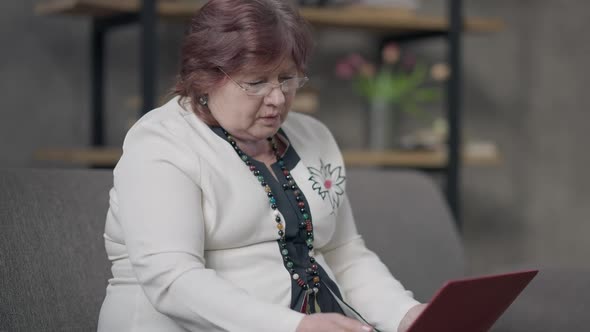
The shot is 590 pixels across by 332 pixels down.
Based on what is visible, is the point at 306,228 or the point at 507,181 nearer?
the point at 306,228

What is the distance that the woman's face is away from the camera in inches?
57.5

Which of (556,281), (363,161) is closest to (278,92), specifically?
(556,281)

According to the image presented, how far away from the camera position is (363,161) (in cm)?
325

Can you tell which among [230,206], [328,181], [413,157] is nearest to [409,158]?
[413,157]

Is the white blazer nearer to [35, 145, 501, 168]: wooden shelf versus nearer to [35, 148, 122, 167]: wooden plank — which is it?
[35, 148, 122, 167]: wooden plank

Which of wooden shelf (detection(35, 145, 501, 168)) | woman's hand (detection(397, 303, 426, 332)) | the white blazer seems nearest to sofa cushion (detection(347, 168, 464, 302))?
the white blazer

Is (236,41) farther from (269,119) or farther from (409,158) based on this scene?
(409,158)

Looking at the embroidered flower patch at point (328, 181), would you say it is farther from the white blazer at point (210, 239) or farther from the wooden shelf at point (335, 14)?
the wooden shelf at point (335, 14)

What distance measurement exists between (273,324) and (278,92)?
1.36 feet

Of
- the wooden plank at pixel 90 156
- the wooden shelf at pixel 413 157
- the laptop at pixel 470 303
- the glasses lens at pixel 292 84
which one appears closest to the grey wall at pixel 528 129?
the wooden shelf at pixel 413 157

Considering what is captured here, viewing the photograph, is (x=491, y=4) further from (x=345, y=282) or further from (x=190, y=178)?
(x=190, y=178)

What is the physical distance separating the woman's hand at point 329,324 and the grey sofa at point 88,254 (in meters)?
0.53

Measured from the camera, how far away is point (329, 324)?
1222 millimetres

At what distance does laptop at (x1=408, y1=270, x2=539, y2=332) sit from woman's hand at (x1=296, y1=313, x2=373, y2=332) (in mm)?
83
